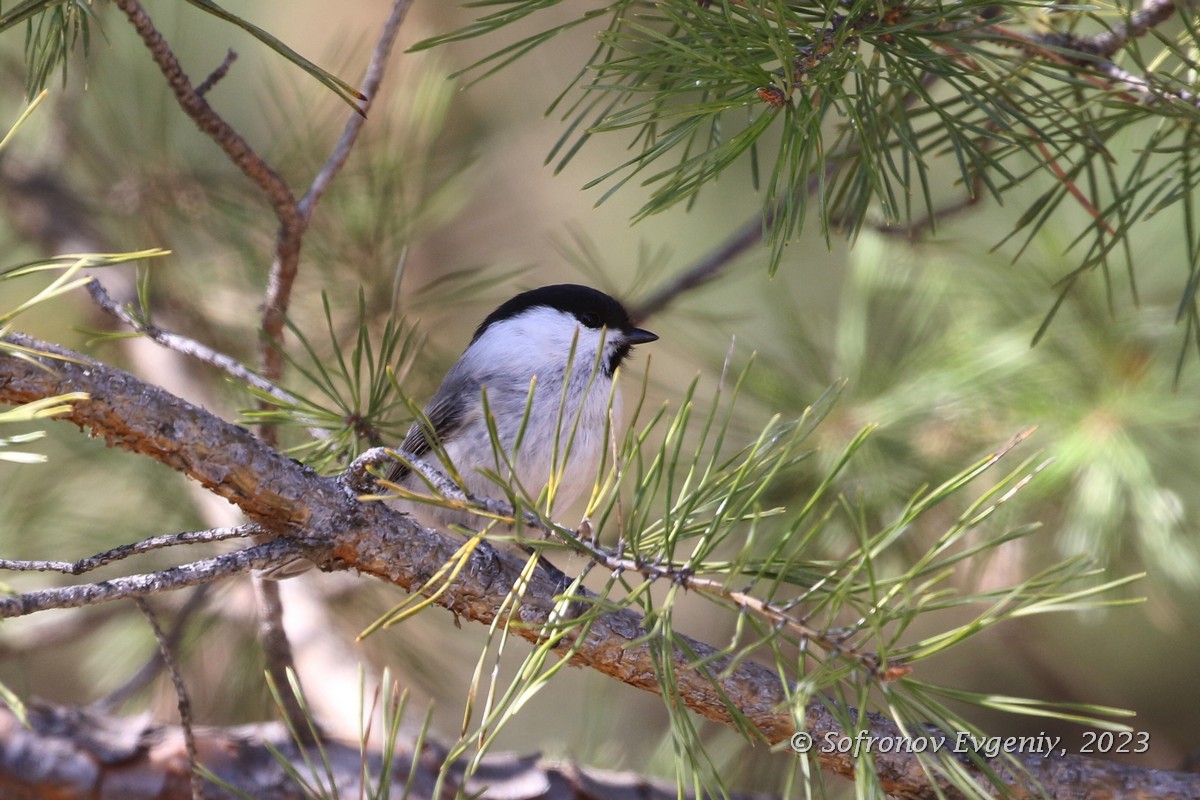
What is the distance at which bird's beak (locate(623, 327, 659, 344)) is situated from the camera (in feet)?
5.63

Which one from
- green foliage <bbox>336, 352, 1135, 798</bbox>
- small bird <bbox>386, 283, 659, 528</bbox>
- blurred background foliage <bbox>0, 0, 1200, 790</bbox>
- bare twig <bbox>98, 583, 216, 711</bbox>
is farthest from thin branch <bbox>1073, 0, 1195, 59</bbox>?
bare twig <bbox>98, 583, 216, 711</bbox>

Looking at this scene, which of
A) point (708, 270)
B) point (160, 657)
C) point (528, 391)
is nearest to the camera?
point (528, 391)

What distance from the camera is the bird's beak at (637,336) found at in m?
1.71

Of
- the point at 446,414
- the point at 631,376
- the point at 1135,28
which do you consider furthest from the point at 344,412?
the point at 631,376

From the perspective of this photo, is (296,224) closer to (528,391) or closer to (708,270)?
(528,391)

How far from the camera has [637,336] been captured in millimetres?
1739

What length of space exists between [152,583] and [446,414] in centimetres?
91

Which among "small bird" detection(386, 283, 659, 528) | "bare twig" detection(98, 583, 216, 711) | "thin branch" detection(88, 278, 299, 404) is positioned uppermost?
"thin branch" detection(88, 278, 299, 404)

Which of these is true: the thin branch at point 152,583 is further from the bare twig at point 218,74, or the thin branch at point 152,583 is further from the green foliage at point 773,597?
the bare twig at point 218,74

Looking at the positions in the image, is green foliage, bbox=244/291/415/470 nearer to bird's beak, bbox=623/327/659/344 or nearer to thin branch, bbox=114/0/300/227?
thin branch, bbox=114/0/300/227

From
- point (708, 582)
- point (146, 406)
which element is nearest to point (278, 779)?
point (146, 406)

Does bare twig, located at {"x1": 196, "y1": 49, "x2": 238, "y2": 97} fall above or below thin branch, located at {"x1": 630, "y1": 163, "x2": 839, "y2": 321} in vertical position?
above

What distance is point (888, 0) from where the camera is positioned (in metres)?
0.97

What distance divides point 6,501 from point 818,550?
4.69ft
